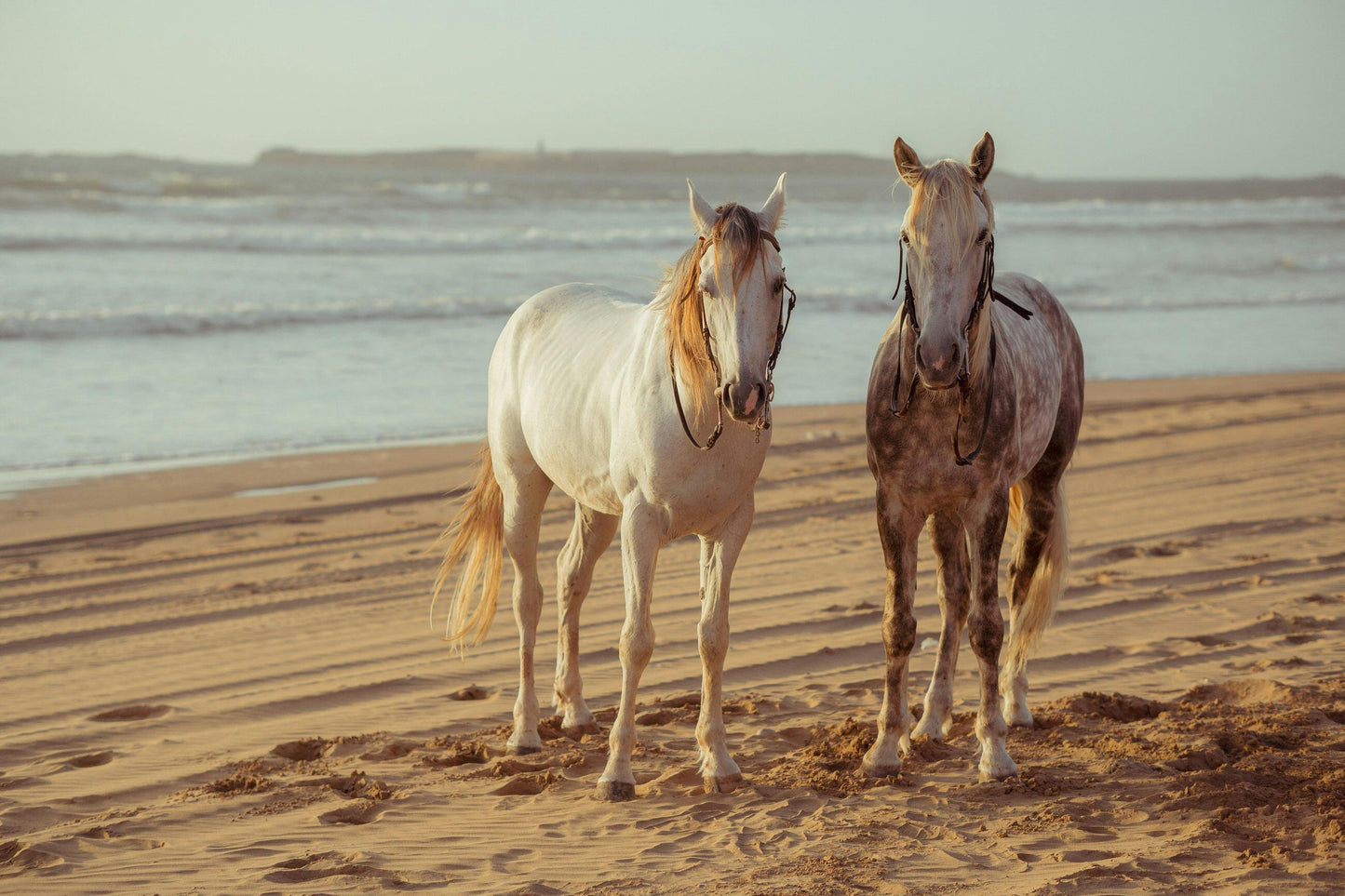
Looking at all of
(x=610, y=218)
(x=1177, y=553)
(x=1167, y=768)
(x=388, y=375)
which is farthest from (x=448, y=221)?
(x=1167, y=768)

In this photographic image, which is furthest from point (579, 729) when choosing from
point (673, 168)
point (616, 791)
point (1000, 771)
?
point (673, 168)

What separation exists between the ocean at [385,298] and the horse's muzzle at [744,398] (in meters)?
0.60

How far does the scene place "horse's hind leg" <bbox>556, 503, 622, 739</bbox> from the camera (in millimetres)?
5090

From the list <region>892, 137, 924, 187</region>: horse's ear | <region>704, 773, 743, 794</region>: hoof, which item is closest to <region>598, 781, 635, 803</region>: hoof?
<region>704, 773, 743, 794</region>: hoof

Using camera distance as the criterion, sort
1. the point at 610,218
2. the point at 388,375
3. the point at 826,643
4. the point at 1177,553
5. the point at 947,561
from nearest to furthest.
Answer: the point at 947,561, the point at 826,643, the point at 1177,553, the point at 388,375, the point at 610,218

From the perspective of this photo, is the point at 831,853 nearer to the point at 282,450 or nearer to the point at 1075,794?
the point at 1075,794

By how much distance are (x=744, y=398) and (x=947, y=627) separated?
5.57ft

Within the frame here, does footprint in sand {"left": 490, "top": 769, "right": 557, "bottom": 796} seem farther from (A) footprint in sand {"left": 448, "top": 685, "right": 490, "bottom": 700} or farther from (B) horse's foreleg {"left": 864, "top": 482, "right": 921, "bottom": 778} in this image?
(B) horse's foreleg {"left": 864, "top": 482, "right": 921, "bottom": 778}

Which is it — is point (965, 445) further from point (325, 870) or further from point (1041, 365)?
point (325, 870)

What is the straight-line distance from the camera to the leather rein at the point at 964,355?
13.1ft

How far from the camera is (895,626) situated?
447cm

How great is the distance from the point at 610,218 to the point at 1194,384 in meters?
23.1

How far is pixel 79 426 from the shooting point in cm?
1014

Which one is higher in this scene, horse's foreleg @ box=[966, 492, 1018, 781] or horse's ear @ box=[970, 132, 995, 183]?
horse's ear @ box=[970, 132, 995, 183]
